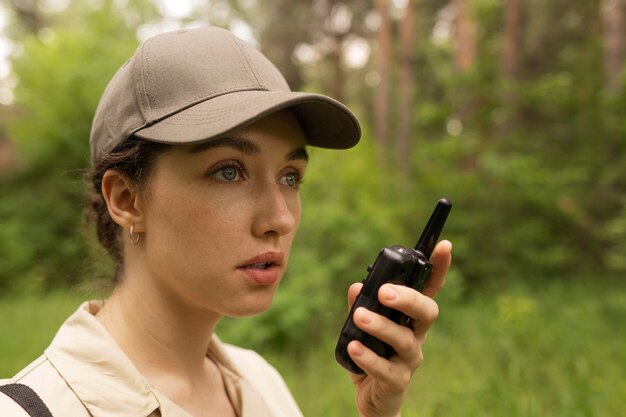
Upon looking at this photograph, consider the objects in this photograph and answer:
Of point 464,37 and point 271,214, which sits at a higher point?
point 464,37

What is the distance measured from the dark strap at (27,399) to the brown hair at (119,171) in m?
0.48

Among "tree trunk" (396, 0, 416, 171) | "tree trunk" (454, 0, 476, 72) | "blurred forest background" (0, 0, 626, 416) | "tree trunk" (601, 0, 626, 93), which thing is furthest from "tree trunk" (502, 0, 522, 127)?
"tree trunk" (396, 0, 416, 171)

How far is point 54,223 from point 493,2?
386 inches

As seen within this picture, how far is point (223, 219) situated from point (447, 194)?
29.0 ft

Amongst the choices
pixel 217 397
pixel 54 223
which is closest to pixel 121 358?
pixel 217 397

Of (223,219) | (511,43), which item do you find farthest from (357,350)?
(511,43)

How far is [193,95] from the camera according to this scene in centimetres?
131

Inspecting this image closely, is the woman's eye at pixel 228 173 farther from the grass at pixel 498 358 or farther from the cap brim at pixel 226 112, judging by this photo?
the grass at pixel 498 358

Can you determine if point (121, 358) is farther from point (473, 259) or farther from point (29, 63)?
point (29, 63)

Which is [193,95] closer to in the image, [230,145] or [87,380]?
[230,145]

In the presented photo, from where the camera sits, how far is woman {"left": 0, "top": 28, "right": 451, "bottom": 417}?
3.97 ft

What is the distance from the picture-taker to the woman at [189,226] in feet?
3.97

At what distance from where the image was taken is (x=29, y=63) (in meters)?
12.3

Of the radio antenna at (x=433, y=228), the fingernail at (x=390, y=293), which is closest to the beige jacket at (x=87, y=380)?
the fingernail at (x=390, y=293)
